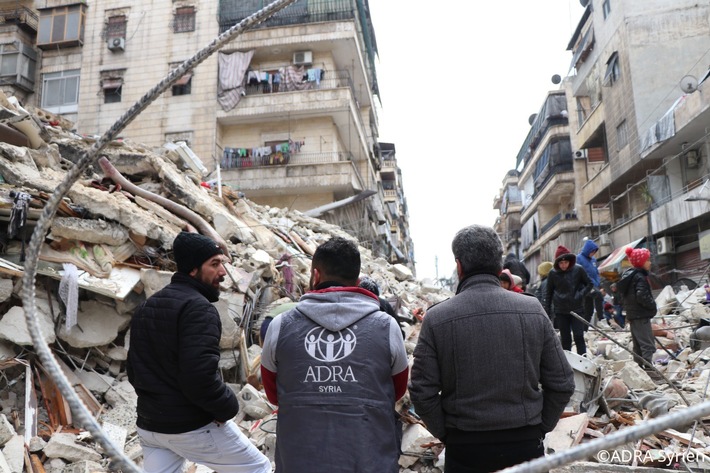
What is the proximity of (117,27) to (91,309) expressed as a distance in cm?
2746

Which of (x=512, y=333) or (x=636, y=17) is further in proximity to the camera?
(x=636, y=17)

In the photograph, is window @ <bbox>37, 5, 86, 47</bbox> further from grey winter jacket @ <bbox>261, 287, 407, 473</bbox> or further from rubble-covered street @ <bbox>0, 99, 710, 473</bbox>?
grey winter jacket @ <bbox>261, 287, 407, 473</bbox>

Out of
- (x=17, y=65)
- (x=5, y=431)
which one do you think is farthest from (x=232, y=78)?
(x=5, y=431)

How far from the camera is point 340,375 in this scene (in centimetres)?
192

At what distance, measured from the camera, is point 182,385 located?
238cm

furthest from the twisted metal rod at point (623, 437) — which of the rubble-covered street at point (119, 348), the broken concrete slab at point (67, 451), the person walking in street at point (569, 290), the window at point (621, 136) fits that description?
the window at point (621, 136)

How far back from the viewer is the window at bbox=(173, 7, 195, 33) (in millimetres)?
27156

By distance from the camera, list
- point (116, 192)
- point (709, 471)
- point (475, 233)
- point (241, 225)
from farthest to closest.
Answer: point (241, 225)
point (116, 192)
point (709, 471)
point (475, 233)

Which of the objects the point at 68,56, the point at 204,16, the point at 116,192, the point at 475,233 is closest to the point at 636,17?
the point at 204,16

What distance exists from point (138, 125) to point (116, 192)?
838 inches

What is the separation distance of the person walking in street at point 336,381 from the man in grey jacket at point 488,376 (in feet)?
0.70

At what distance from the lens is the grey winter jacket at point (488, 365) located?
6.87 feet

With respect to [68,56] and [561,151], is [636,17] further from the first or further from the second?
[68,56]

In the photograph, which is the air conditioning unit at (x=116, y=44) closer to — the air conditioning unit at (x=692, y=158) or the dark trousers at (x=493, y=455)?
the air conditioning unit at (x=692, y=158)
